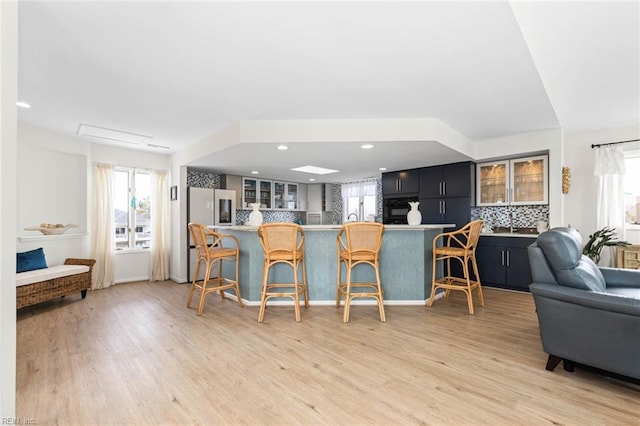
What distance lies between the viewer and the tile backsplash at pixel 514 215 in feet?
15.6

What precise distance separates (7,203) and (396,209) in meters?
5.61

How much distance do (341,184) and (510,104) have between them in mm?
4998

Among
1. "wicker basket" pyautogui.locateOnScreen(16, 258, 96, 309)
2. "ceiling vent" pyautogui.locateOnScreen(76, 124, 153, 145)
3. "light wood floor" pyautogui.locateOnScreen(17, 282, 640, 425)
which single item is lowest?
"light wood floor" pyautogui.locateOnScreen(17, 282, 640, 425)

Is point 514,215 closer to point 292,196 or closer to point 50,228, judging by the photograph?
point 292,196

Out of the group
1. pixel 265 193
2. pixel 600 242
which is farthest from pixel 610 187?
pixel 265 193

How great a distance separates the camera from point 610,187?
168 inches

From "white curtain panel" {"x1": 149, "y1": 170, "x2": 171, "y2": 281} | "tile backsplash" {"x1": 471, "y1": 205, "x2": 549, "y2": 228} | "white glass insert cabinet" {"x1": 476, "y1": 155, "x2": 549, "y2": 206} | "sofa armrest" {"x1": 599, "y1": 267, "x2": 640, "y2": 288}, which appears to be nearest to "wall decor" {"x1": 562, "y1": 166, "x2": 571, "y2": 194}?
"white glass insert cabinet" {"x1": 476, "y1": 155, "x2": 549, "y2": 206}

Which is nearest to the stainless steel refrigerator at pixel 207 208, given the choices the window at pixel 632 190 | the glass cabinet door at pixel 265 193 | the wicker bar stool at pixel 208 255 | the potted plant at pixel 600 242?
the glass cabinet door at pixel 265 193

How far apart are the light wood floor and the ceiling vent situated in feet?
7.81

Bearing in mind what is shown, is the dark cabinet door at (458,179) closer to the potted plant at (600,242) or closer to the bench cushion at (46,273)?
the potted plant at (600,242)

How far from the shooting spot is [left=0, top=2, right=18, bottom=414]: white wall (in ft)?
3.84

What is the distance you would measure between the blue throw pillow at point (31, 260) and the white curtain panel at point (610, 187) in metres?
7.69

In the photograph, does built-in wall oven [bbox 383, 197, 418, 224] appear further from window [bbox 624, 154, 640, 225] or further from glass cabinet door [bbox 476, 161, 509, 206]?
window [bbox 624, 154, 640, 225]

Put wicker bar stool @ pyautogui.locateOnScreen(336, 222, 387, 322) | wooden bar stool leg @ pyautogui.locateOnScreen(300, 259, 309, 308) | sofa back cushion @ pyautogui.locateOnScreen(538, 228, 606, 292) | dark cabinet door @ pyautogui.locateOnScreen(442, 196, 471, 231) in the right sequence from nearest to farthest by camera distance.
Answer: sofa back cushion @ pyautogui.locateOnScreen(538, 228, 606, 292), wicker bar stool @ pyautogui.locateOnScreen(336, 222, 387, 322), wooden bar stool leg @ pyautogui.locateOnScreen(300, 259, 309, 308), dark cabinet door @ pyautogui.locateOnScreen(442, 196, 471, 231)
